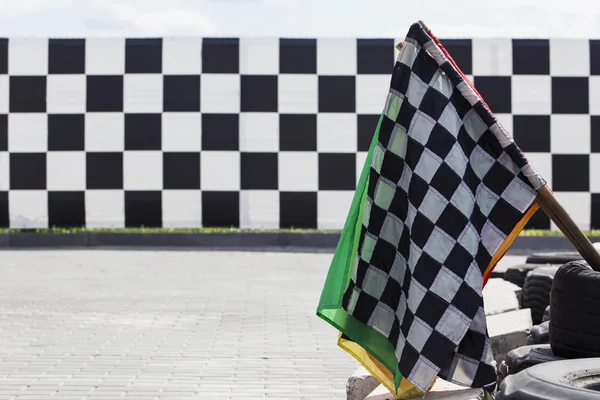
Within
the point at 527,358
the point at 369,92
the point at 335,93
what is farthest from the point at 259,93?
the point at 527,358

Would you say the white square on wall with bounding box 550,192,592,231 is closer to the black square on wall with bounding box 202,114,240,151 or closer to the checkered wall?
the checkered wall

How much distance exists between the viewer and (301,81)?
283 inches

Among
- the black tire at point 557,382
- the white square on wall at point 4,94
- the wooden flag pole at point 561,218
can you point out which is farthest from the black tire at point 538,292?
the white square on wall at point 4,94

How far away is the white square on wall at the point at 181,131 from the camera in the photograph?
714cm

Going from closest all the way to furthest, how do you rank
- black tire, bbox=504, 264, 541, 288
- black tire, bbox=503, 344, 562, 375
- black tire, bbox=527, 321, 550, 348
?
black tire, bbox=503, 344, 562, 375
black tire, bbox=527, 321, 550, 348
black tire, bbox=504, 264, 541, 288

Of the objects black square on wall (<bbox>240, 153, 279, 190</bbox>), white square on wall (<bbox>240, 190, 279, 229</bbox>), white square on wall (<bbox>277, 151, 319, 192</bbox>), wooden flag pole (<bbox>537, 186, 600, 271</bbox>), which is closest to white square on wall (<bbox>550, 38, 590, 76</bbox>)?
white square on wall (<bbox>277, 151, 319, 192</bbox>)

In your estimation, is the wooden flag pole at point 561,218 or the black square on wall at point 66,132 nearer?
the wooden flag pole at point 561,218

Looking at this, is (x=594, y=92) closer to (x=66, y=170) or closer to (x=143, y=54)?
(x=143, y=54)

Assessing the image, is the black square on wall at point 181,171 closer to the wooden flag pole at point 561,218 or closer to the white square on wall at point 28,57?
the white square on wall at point 28,57

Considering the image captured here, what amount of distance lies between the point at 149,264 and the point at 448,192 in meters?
4.28

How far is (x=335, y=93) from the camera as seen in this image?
7168mm

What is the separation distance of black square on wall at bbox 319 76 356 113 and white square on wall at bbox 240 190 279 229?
0.86 m

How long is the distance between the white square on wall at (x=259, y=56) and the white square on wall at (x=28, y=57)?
5.47 ft

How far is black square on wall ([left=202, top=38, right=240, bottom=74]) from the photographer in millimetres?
7188
